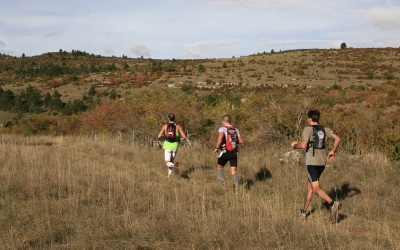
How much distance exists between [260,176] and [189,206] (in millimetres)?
3424

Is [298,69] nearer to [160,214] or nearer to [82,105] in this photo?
[82,105]

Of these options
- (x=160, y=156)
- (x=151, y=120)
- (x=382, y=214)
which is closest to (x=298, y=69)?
(x=151, y=120)

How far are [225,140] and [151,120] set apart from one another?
12.2 meters

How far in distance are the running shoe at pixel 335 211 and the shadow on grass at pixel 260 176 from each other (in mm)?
2462

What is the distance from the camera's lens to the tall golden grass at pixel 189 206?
4.53m

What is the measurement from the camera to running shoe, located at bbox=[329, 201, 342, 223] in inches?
224

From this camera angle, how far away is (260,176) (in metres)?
9.16

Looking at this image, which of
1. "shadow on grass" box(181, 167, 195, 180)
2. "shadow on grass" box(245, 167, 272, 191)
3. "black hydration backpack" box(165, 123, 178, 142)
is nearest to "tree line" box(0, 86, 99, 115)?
"shadow on grass" box(181, 167, 195, 180)

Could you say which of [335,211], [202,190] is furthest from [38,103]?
[335,211]

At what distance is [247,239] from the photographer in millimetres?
4484

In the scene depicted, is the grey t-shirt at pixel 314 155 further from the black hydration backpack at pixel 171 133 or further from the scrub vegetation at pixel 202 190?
the black hydration backpack at pixel 171 133

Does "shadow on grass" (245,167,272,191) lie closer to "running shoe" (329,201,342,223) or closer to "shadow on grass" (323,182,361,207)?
"shadow on grass" (323,182,361,207)

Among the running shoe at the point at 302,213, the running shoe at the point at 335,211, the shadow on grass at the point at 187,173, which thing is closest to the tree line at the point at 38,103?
the shadow on grass at the point at 187,173

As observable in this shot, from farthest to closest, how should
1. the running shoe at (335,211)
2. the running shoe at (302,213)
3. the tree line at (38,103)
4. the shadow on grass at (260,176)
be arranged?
the tree line at (38,103) < the shadow on grass at (260,176) < the running shoe at (302,213) < the running shoe at (335,211)
